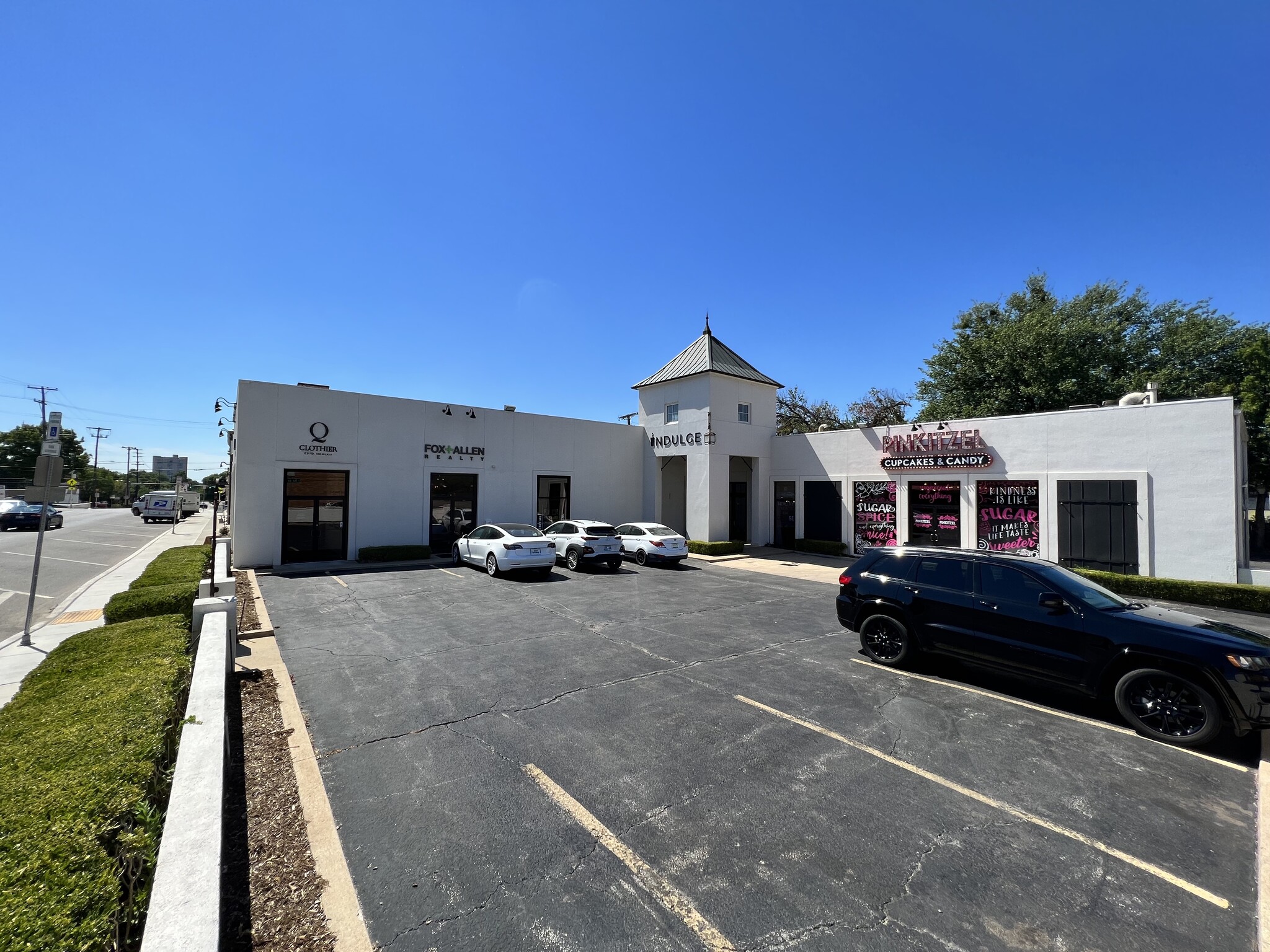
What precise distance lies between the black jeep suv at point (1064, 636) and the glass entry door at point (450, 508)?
16086 millimetres

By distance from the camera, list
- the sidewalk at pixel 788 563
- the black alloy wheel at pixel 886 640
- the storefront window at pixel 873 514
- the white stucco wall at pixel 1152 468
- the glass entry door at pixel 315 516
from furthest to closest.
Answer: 1. the storefront window at pixel 873 514
2. the glass entry door at pixel 315 516
3. the sidewalk at pixel 788 563
4. the white stucco wall at pixel 1152 468
5. the black alloy wheel at pixel 886 640

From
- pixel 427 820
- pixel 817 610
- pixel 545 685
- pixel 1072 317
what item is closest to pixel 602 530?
pixel 817 610

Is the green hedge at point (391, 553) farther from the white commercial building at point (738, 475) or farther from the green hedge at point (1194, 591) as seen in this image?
the green hedge at point (1194, 591)

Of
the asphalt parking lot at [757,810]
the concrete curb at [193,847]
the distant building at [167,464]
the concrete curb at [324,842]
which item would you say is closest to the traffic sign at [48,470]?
the asphalt parking lot at [757,810]

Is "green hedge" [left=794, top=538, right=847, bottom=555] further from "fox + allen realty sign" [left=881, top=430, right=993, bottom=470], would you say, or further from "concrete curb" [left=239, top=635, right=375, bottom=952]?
"concrete curb" [left=239, top=635, right=375, bottom=952]

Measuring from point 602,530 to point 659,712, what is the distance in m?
11.0

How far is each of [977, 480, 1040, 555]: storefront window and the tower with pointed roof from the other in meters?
8.51

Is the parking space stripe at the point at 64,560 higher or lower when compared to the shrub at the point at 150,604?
lower

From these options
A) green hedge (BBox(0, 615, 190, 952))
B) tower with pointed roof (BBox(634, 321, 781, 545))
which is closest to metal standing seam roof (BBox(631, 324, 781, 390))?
tower with pointed roof (BBox(634, 321, 781, 545))

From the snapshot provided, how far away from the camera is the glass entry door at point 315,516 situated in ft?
57.1

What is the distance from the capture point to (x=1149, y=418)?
47.1 feet

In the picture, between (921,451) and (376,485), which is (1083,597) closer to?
(921,451)

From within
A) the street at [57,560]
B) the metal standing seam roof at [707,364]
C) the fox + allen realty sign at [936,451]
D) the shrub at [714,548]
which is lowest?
the street at [57,560]

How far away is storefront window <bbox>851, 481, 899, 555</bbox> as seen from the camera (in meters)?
19.8
